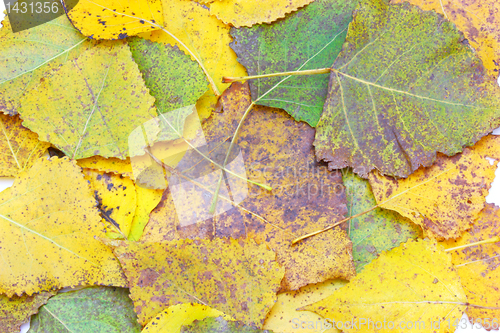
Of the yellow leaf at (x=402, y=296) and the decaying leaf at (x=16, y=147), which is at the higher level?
the decaying leaf at (x=16, y=147)

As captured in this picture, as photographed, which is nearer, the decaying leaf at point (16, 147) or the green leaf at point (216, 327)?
the green leaf at point (216, 327)

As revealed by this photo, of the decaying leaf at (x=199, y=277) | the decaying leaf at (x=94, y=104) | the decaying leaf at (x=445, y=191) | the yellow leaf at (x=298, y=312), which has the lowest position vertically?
the yellow leaf at (x=298, y=312)

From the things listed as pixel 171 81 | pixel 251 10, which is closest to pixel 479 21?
pixel 251 10

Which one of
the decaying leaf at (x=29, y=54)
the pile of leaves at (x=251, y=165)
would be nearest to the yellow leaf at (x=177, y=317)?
the pile of leaves at (x=251, y=165)

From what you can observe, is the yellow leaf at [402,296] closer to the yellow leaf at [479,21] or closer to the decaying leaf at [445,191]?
the decaying leaf at [445,191]

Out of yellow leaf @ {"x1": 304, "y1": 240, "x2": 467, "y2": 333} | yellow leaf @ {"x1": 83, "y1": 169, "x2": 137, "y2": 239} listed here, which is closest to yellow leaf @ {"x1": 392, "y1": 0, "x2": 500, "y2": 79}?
yellow leaf @ {"x1": 304, "y1": 240, "x2": 467, "y2": 333}

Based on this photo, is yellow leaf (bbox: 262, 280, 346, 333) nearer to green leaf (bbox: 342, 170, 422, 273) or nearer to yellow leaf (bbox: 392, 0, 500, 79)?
green leaf (bbox: 342, 170, 422, 273)

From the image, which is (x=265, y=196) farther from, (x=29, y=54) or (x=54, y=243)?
(x=29, y=54)
